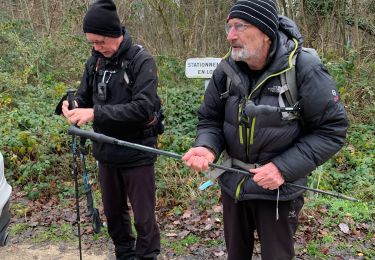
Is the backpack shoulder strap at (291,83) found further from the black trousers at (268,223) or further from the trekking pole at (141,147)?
the black trousers at (268,223)

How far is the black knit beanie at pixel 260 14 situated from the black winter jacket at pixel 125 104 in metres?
0.99

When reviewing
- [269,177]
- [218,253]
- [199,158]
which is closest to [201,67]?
[218,253]

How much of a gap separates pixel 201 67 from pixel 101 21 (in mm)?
2661

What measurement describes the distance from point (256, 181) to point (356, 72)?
22.8ft

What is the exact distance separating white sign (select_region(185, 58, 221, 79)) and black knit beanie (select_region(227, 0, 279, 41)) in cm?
317

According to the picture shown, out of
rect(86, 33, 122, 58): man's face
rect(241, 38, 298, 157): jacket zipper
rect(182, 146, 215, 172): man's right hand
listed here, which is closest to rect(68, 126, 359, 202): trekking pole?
rect(182, 146, 215, 172): man's right hand

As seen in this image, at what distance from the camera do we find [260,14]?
92.9 inches

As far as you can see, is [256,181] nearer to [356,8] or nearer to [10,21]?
[356,8]

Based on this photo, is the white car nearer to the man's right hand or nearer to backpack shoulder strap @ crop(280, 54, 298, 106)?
the man's right hand

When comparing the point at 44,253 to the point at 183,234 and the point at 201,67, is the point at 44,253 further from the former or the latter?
the point at 201,67

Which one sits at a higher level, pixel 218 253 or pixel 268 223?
pixel 268 223

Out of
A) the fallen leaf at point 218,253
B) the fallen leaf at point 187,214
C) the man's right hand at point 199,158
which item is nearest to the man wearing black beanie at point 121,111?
the man's right hand at point 199,158

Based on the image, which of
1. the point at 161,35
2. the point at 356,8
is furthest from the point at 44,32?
the point at 356,8

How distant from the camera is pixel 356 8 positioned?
995 cm
